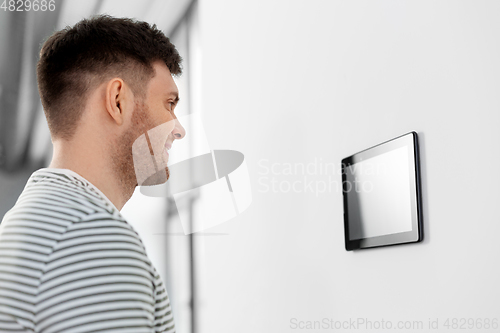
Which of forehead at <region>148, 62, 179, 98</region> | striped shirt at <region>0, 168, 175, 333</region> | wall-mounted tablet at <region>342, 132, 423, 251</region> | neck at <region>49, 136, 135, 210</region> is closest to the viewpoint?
striped shirt at <region>0, 168, 175, 333</region>

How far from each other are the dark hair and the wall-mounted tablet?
579 mm

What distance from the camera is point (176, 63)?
91 cm

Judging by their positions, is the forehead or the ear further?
the forehead

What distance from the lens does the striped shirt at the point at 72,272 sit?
1.42ft

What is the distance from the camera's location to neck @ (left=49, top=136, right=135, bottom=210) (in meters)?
0.65

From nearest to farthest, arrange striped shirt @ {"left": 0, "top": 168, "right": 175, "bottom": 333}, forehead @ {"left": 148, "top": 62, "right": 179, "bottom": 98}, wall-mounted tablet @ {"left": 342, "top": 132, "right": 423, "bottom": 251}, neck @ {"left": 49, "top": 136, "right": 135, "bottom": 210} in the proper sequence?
striped shirt @ {"left": 0, "top": 168, "right": 175, "bottom": 333}, neck @ {"left": 49, "top": 136, "right": 135, "bottom": 210}, forehead @ {"left": 148, "top": 62, "right": 179, "bottom": 98}, wall-mounted tablet @ {"left": 342, "top": 132, "right": 423, "bottom": 251}

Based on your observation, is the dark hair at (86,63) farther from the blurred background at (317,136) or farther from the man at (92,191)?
the blurred background at (317,136)

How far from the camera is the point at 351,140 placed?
1225 mm

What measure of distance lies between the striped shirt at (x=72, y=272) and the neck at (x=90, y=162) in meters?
0.15

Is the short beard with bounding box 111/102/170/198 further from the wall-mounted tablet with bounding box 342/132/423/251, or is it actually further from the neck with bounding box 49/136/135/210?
the wall-mounted tablet with bounding box 342/132/423/251

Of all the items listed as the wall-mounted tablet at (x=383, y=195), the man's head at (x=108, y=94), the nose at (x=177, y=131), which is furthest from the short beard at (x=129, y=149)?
the wall-mounted tablet at (x=383, y=195)

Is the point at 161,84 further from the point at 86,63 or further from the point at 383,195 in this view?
the point at 383,195

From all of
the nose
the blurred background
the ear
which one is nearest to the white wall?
the blurred background

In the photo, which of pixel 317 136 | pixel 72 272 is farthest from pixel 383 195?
pixel 72 272
